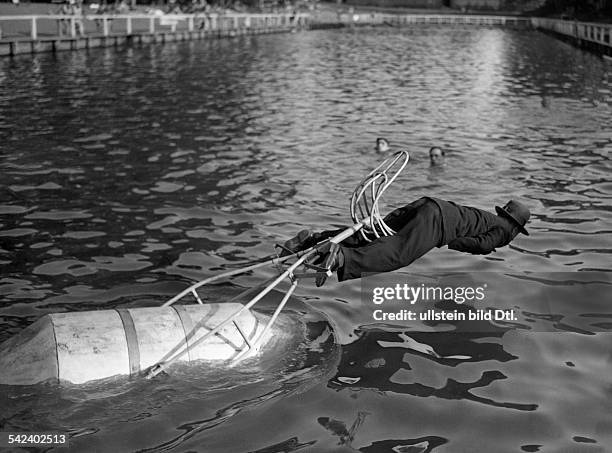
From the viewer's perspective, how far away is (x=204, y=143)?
2056 cm

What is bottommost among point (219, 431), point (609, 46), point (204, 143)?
point (219, 431)

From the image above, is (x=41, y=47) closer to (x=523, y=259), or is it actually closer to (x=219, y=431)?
(x=523, y=259)

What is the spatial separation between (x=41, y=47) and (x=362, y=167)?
27174mm

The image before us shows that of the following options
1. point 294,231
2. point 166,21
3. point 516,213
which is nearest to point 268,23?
point 166,21

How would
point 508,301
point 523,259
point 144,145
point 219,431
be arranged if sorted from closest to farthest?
1. point 219,431
2. point 508,301
3. point 523,259
4. point 144,145

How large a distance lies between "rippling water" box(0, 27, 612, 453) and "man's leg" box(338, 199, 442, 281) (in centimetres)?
100

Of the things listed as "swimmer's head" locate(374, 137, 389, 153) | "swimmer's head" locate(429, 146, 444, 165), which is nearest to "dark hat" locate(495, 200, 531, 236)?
"swimmer's head" locate(429, 146, 444, 165)

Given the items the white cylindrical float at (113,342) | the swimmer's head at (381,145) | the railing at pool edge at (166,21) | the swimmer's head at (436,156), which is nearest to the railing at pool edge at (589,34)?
the railing at pool edge at (166,21)

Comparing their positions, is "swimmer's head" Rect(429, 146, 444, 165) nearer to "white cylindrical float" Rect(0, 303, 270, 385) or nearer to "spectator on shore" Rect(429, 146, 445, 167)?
"spectator on shore" Rect(429, 146, 445, 167)

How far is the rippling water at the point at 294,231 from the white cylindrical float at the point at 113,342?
0.64 ft

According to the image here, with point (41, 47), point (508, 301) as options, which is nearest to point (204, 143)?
point (508, 301)

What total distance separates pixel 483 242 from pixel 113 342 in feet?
13.5

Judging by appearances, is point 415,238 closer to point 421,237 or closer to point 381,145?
point 421,237

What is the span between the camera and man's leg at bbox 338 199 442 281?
835 centimetres
